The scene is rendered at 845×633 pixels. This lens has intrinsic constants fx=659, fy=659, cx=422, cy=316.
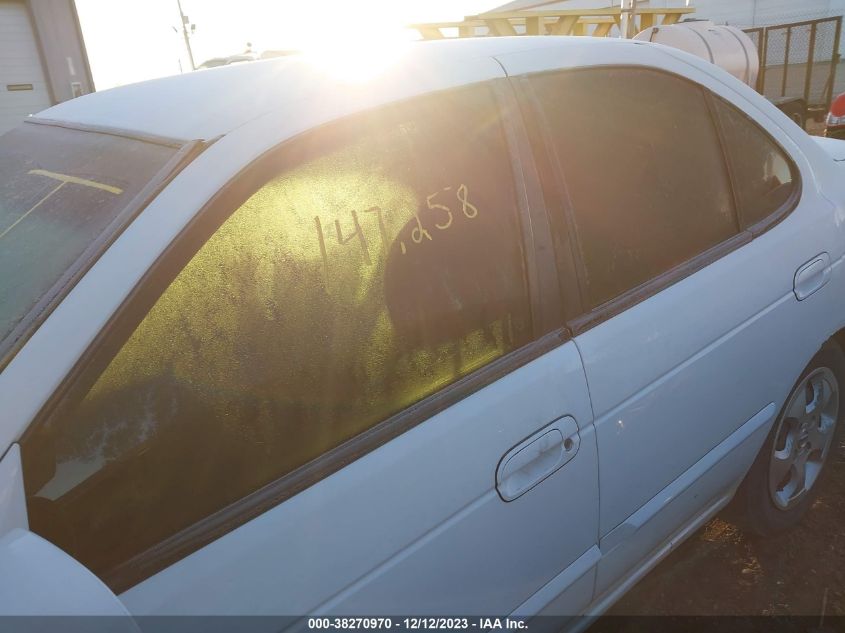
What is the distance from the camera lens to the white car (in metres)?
1.06

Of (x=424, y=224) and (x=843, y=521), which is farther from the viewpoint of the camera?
(x=843, y=521)

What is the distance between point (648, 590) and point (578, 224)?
4.96 ft

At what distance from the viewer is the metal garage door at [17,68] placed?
10.4 m

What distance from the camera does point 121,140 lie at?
1460mm

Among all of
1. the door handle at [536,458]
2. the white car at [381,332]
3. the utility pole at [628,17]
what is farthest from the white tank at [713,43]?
the door handle at [536,458]

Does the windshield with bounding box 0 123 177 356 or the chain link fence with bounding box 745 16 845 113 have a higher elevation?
the windshield with bounding box 0 123 177 356

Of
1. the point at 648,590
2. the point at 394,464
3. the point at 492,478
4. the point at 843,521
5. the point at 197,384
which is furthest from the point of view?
the point at 843,521

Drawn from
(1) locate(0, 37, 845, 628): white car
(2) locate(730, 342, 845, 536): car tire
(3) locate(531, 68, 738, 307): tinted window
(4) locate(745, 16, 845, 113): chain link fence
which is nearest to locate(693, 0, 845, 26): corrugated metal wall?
(4) locate(745, 16, 845, 113): chain link fence

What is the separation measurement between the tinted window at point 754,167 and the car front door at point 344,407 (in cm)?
99

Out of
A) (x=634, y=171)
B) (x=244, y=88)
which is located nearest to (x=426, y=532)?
(x=244, y=88)

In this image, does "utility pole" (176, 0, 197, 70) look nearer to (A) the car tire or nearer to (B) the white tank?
(B) the white tank

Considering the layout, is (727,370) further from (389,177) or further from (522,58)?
(389,177)

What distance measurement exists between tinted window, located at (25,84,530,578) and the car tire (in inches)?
55.5

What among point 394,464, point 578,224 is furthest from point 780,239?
point 394,464
